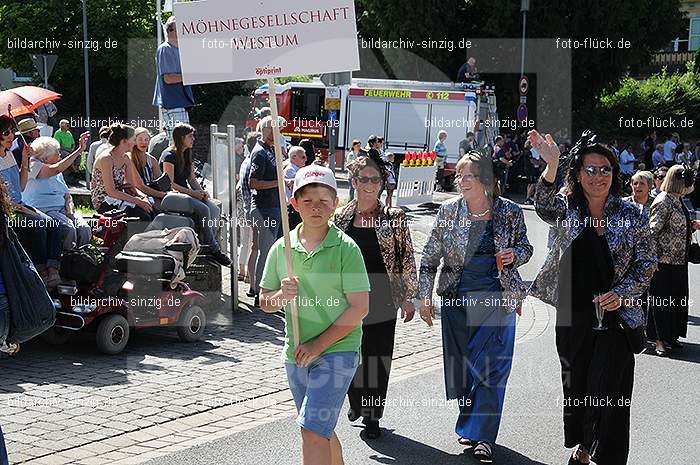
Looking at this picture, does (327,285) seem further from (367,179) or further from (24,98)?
(24,98)

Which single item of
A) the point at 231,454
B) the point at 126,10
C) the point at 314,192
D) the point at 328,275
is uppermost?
the point at 126,10

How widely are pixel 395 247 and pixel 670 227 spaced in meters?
4.27

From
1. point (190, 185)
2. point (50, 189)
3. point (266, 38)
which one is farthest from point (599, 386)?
Answer: point (190, 185)

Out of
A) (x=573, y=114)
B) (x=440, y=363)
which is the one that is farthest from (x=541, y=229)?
(x=573, y=114)

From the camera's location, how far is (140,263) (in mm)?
8969

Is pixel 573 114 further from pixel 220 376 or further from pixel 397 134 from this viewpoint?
pixel 220 376

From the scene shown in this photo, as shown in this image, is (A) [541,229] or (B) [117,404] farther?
(A) [541,229]

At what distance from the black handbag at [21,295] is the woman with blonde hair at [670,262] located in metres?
6.70

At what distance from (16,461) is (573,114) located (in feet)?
126

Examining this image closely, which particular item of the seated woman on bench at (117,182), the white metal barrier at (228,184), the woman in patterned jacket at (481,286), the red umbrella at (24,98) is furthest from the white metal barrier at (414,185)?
the woman in patterned jacket at (481,286)

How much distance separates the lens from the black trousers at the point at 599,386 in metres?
5.90

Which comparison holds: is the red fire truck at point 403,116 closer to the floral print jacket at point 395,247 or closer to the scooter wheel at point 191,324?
the scooter wheel at point 191,324

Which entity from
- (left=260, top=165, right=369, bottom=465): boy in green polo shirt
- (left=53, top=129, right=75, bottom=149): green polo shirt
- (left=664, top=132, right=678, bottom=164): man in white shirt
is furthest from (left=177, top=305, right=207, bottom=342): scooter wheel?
(left=664, top=132, right=678, bottom=164): man in white shirt

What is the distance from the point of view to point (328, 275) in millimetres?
5055
